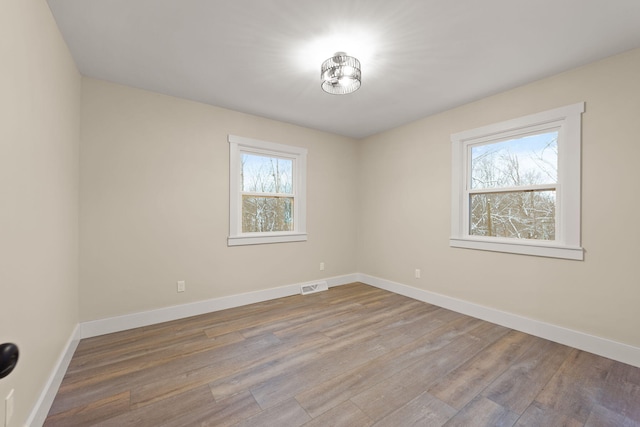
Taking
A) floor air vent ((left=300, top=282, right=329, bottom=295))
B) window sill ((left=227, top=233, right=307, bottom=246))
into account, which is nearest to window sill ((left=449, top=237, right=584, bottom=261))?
floor air vent ((left=300, top=282, right=329, bottom=295))

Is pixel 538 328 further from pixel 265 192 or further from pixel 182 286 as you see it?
pixel 182 286

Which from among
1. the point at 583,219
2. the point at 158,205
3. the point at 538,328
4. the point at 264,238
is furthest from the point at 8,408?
the point at 583,219

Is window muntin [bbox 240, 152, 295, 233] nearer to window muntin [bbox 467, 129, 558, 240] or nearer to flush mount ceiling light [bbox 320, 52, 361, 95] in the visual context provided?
flush mount ceiling light [bbox 320, 52, 361, 95]

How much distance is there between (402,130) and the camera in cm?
403

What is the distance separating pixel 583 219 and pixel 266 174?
11.5 ft

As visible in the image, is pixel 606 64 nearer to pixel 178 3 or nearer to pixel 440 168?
pixel 440 168

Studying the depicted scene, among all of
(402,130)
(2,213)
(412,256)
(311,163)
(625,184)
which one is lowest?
(412,256)

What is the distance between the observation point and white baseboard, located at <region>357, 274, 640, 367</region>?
2.18m

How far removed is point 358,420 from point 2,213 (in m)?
2.09

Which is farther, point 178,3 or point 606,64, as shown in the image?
point 606,64

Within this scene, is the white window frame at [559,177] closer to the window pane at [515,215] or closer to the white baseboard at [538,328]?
the window pane at [515,215]

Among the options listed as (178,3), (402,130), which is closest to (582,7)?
(402,130)

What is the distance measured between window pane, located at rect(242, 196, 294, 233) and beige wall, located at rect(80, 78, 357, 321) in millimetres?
289

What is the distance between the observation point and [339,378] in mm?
1973
